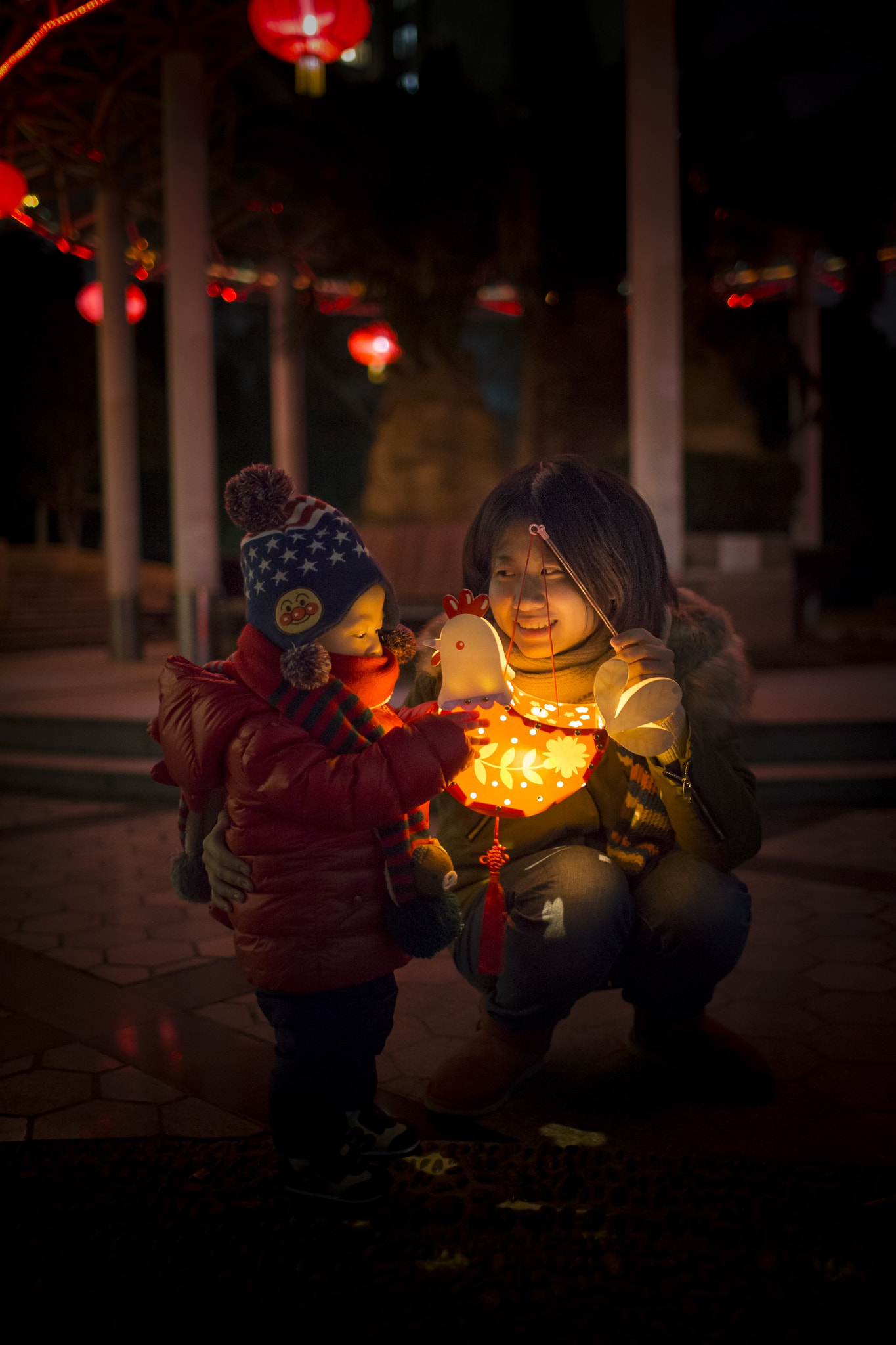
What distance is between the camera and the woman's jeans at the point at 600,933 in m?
2.25

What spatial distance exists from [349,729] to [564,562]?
25.1 inches

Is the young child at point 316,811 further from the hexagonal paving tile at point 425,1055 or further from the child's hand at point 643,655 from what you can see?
the hexagonal paving tile at point 425,1055

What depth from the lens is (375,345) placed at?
40.9 ft

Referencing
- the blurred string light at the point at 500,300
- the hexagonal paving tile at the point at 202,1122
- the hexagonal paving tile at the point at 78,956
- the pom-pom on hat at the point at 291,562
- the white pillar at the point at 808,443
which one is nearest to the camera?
the pom-pom on hat at the point at 291,562

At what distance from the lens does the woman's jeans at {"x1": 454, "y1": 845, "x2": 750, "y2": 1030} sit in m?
2.25

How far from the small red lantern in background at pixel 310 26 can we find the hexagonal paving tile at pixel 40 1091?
7.00 m

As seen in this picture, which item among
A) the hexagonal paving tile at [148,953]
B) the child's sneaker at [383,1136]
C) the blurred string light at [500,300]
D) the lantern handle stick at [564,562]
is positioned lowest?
the hexagonal paving tile at [148,953]

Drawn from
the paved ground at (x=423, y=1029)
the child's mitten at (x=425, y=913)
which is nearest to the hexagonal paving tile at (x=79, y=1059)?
the paved ground at (x=423, y=1029)

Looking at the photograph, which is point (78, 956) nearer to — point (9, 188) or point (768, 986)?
point (768, 986)

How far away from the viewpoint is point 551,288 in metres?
11.5

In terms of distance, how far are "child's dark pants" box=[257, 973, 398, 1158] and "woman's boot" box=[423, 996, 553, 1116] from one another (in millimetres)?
411

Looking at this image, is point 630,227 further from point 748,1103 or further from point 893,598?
point 893,598

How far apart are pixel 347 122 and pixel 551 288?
8.88 ft

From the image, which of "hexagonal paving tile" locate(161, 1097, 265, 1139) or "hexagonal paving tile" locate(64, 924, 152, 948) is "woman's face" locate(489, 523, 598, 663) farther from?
"hexagonal paving tile" locate(64, 924, 152, 948)
